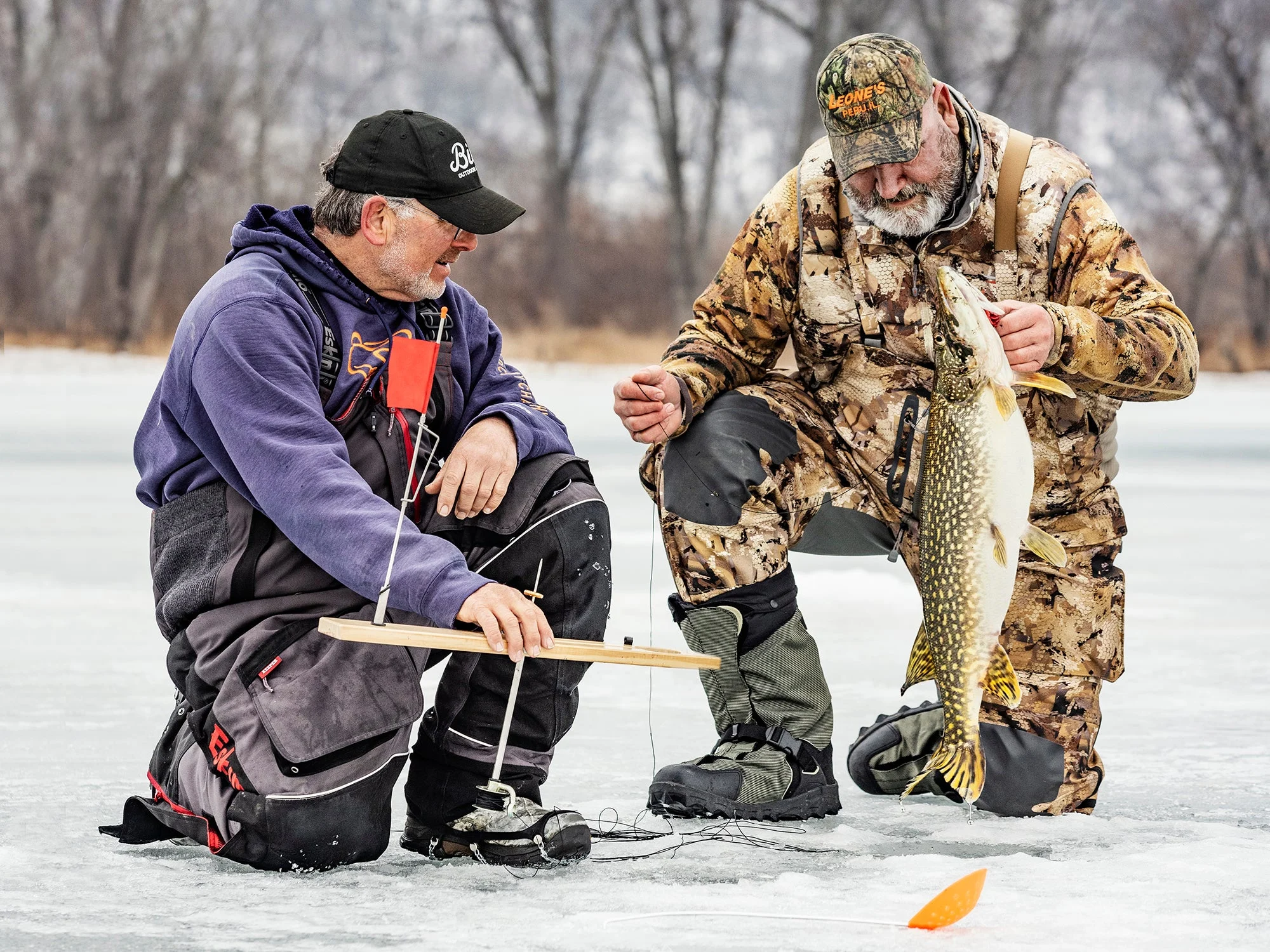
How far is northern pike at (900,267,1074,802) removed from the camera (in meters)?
2.68

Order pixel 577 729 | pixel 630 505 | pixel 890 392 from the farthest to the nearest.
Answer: pixel 630 505, pixel 577 729, pixel 890 392

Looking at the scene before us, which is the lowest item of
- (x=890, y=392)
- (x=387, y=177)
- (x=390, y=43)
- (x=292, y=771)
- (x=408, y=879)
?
(x=408, y=879)

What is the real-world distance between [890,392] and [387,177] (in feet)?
4.04

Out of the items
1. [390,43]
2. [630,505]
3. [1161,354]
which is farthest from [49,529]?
[390,43]

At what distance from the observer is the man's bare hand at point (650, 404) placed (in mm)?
3094

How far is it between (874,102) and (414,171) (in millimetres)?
932

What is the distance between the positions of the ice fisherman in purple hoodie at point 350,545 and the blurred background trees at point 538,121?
17359mm

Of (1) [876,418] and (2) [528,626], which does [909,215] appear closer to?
(1) [876,418]

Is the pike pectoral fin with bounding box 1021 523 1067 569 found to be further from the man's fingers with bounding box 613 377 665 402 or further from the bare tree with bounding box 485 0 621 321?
the bare tree with bounding box 485 0 621 321

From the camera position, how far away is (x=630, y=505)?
7.97 meters

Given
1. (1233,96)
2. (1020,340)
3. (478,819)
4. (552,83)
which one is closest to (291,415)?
(478,819)

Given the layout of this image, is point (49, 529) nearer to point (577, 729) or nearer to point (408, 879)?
point (577, 729)

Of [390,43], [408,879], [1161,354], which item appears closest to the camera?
[408,879]

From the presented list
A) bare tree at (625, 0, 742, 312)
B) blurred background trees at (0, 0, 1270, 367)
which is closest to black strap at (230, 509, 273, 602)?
blurred background trees at (0, 0, 1270, 367)
